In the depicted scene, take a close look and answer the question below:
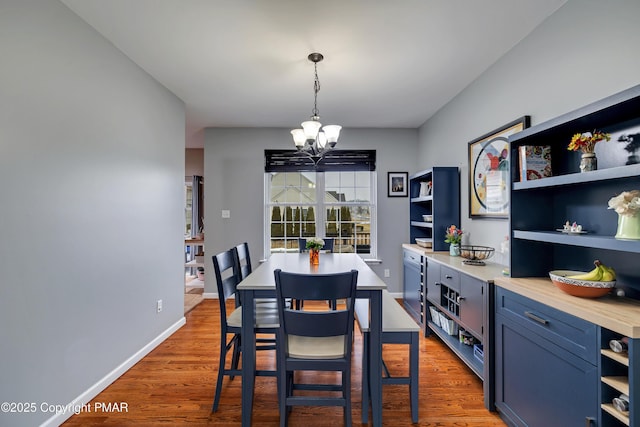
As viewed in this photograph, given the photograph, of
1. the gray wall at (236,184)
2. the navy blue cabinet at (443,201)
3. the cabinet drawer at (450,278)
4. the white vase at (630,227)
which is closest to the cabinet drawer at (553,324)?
the white vase at (630,227)

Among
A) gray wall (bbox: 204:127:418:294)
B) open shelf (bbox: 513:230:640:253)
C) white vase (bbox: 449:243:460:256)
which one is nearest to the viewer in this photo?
open shelf (bbox: 513:230:640:253)

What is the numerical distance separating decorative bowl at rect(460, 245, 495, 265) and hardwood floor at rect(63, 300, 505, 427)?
0.91m

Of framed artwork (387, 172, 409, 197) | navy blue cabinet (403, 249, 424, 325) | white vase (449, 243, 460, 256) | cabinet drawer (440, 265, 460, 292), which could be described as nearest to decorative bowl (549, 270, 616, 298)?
cabinet drawer (440, 265, 460, 292)

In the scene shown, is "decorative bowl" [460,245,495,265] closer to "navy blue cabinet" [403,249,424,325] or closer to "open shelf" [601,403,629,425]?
"navy blue cabinet" [403,249,424,325]

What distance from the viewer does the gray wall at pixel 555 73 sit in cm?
152

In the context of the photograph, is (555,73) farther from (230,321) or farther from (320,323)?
(230,321)

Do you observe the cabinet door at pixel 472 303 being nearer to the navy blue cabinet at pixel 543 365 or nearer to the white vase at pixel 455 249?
the navy blue cabinet at pixel 543 365

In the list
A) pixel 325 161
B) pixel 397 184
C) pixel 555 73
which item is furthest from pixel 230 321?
pixel 397 184

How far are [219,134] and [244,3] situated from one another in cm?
278

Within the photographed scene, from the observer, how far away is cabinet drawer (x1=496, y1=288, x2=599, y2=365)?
4.01ft

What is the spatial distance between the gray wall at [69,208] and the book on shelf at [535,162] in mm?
2880

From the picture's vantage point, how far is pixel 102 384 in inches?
83.7

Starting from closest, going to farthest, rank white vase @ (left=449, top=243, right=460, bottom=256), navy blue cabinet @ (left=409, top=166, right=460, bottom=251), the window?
white vase @ (left=449, top=243, right=460, bottom=256) < navy blue cabinet @ (left=409, top=166, right=460, bottom=251) < the window

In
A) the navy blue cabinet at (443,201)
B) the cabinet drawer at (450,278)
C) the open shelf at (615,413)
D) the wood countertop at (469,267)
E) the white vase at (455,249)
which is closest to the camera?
the open shelf at (615,413)
